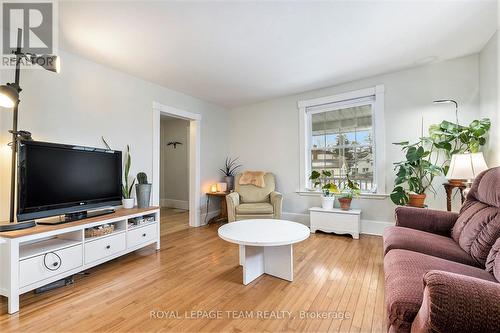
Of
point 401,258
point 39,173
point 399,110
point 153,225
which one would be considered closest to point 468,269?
point 401,258

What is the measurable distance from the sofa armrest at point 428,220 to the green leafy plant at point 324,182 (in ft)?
4.66

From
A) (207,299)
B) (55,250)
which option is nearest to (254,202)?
(207,299)

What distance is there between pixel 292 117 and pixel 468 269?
10.8 ft

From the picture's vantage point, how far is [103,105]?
9.44 feet

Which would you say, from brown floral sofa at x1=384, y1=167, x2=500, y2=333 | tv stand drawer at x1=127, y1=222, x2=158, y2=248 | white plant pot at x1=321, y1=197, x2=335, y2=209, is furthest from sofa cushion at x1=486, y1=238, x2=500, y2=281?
tv stand drawer at x1=127, y1=222, x2=158, y2=248

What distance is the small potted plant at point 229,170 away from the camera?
4.60 meters

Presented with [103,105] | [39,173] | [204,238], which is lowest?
[204,238]

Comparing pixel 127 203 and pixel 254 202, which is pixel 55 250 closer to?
pixel 127 203

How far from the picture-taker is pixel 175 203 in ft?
19.5

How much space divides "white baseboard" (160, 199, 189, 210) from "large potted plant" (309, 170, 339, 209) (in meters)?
3.29

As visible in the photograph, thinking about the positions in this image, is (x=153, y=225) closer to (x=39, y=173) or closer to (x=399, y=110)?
(x=39, y=173)

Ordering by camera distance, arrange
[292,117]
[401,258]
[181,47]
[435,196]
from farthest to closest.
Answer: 1. [292,117]
2. [435,196]
3. [181,47]
4. [401,258]

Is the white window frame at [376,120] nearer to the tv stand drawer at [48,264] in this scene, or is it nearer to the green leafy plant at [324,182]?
the green leafy plant at [324,182]

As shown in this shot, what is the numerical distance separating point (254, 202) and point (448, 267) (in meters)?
2.88
